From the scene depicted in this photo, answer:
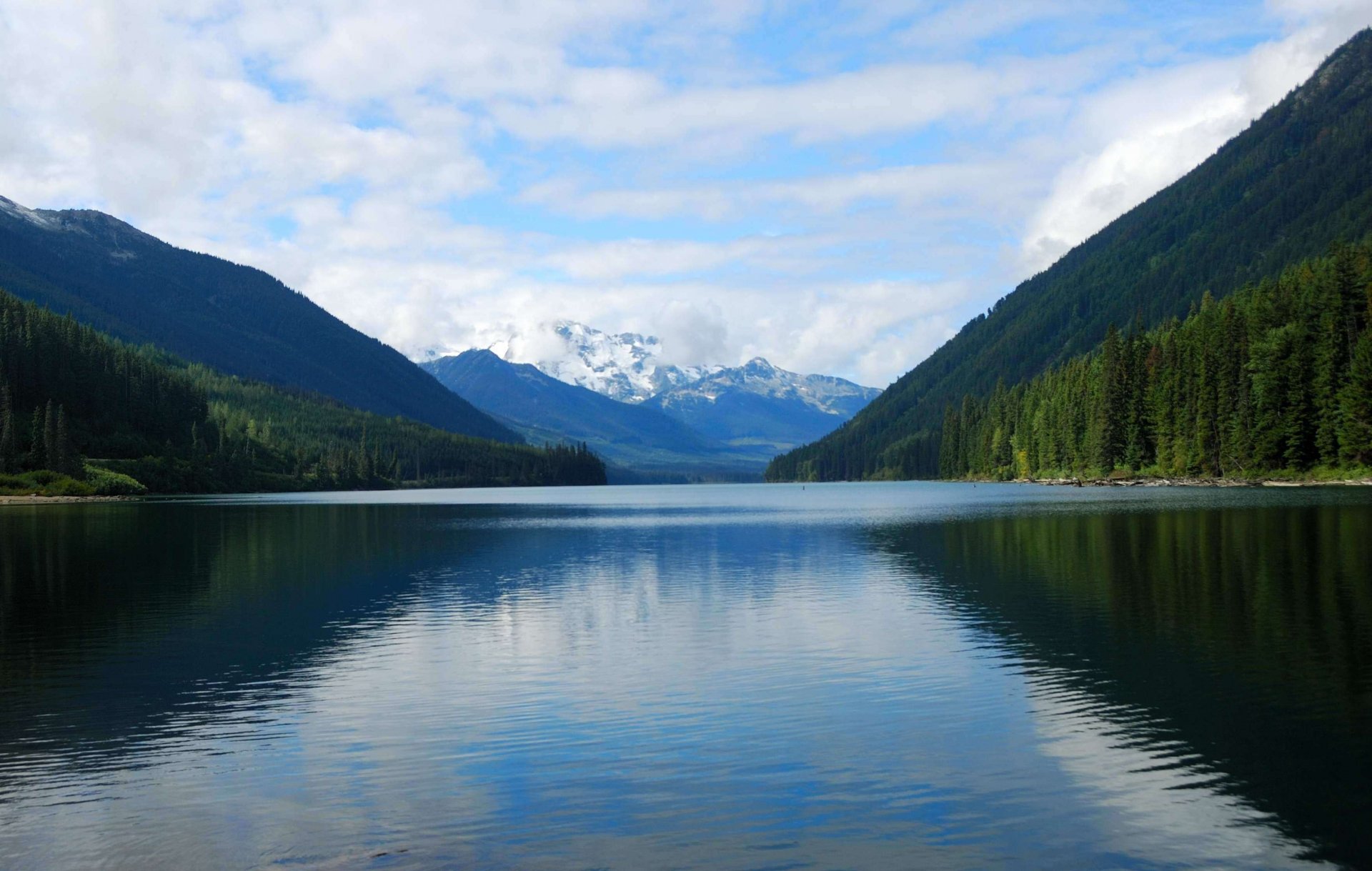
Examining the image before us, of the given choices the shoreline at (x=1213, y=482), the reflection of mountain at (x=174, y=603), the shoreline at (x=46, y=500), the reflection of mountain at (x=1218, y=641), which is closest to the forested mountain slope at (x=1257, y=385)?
the shoreline at (x=1213, y=482)

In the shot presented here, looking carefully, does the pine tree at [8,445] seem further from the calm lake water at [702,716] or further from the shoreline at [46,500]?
the calm lake water at [702,716]

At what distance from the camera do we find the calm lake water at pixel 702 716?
18.0 metres

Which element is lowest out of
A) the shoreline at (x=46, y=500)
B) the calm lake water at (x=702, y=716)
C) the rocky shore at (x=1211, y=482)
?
the calm lake water at (x=702, y=716)

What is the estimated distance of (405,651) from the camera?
36.4 metres

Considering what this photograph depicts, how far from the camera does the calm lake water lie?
18.0 meters

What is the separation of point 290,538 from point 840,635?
65161 millimetres

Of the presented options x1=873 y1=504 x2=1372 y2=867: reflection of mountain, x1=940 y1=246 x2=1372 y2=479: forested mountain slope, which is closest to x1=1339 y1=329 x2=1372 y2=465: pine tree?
x1=940 y1=246 x2=1372 y2=479: forested mountain slope

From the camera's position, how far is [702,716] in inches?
1051

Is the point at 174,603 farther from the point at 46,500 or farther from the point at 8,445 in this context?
the point at 8,445

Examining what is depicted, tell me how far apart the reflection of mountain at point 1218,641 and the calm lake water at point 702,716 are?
157 millimetres

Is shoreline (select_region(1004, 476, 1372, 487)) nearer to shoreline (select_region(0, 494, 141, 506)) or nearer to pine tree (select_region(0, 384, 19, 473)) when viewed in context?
shoreline (select_region(0, 494, 141, 506))

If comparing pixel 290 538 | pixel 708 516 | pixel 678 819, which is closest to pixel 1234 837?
pixel 678 819

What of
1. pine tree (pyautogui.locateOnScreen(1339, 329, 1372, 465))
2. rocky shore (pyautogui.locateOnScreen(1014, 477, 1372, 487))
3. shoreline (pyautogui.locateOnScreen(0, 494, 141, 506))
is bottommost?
rocky shore (pyautogui.locateOnScreen(1014, 477, 1372, 487))

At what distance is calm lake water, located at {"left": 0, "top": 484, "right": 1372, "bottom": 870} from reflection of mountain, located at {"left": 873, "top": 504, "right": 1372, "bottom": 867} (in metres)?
0.16
